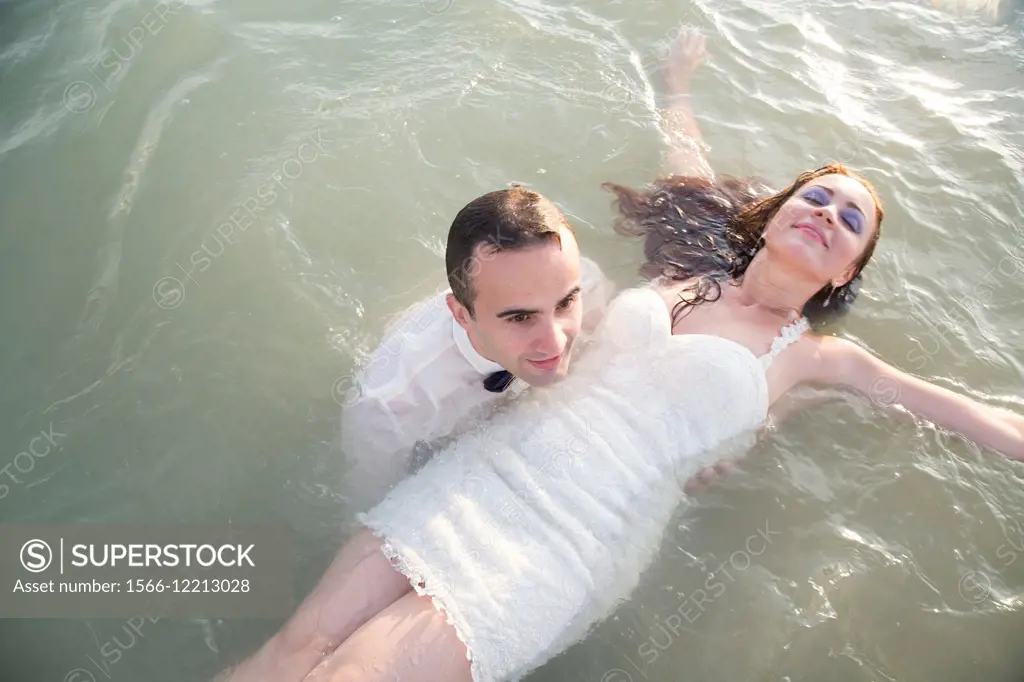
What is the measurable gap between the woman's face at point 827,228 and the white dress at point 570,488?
46 centimetres

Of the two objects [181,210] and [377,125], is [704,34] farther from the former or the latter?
[181,210]

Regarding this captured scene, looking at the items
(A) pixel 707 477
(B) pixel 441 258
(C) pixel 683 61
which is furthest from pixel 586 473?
(C) pixel 683 61

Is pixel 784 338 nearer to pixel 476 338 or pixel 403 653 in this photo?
pixel 476 338

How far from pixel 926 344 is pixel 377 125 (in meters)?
3.89

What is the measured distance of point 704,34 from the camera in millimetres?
6242

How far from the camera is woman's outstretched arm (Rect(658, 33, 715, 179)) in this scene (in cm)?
510

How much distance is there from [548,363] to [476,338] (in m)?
0.35

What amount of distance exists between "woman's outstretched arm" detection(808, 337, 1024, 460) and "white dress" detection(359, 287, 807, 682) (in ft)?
1.08

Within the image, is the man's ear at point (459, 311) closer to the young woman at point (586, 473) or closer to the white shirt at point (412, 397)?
the white shirt at point (412, 397)

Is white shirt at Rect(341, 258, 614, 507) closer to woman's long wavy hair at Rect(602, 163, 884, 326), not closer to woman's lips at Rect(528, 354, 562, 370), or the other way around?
woman's lips at Rect(528, 354, 562, 370)

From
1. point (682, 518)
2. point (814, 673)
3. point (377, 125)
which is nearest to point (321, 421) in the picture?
point (682, 518)

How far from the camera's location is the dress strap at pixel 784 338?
375 cm

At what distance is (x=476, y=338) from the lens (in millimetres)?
3328

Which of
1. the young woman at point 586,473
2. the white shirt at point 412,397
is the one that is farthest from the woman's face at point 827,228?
the white shirt at point 412,397
